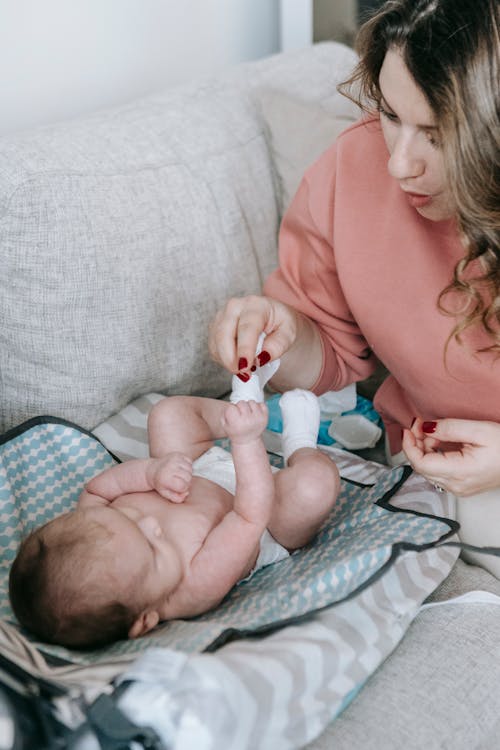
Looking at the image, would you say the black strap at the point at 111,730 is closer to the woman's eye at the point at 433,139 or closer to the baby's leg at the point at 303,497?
the baby's leg at the point at 303,497

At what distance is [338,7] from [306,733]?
1.92 m

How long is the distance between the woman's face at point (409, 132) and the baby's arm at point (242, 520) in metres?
0.34

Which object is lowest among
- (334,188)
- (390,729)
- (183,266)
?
(390,729)

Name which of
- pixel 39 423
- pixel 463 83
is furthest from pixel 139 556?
pixel 463 83

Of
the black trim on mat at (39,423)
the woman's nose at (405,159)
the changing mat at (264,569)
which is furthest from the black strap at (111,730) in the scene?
the woman's nose at (405,159)

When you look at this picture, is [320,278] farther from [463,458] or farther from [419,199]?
[463,458]

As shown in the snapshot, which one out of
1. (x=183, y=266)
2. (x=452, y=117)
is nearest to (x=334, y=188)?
(x=183, y=266)

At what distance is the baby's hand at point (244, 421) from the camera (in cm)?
104

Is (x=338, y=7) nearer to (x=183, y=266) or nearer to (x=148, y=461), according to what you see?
(x=183, y=266)

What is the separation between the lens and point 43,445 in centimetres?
125

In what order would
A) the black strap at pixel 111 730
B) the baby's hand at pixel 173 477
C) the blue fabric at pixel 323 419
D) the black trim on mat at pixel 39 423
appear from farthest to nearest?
the blue fabric at pixel 323 419, the black trim on mat at pixel 39 423, the baby's hand at pixel 173 477, the black strap at pixel 111 730

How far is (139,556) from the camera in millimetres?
1023

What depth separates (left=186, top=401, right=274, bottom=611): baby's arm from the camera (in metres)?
1.06

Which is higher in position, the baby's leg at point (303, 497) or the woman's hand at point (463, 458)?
the woman's hand at point (463, 458)
